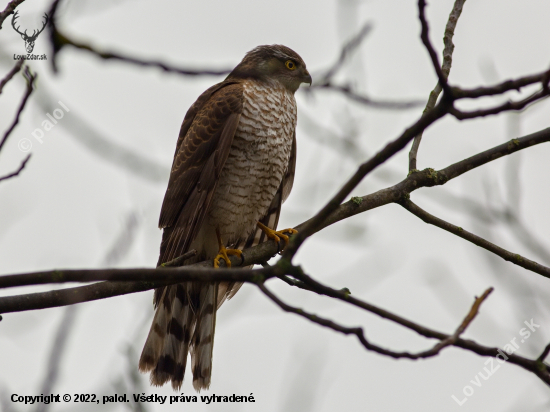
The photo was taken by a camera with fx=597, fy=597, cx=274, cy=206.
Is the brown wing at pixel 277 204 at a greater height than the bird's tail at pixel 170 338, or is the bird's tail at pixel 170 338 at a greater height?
the brown wing at pixel 277 204

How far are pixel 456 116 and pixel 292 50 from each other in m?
4.54

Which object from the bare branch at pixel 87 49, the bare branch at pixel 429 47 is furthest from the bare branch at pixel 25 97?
the bare branch at pixel 429 47

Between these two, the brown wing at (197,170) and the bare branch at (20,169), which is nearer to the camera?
the bare branch at (20,169)

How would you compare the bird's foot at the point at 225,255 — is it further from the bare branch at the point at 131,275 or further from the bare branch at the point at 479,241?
the bare branch at the point at 131,275

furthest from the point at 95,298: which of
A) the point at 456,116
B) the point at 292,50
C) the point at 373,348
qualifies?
the point at 292,50

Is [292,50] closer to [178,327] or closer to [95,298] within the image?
[178,327]

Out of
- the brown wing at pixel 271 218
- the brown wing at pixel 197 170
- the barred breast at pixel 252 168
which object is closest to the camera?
the brown wing at pixel 197 170

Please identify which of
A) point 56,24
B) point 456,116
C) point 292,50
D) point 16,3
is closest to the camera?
point 56,24

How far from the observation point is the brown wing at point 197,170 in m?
5.44

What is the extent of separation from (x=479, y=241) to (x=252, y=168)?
231cm

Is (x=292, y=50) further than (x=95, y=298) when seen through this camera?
Yes

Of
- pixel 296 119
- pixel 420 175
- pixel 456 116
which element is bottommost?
pixel 456 116

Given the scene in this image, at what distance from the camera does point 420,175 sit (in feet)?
14.6

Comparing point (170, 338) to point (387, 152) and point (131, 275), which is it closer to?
point (131, 275)
